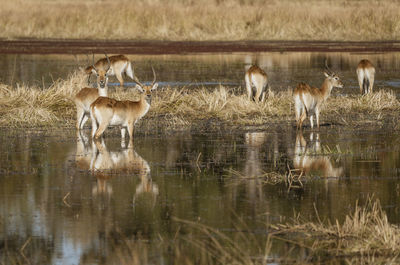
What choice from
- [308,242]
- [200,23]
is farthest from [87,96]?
[200,23]

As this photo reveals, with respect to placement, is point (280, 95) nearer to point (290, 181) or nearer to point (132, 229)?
point (290, 181)

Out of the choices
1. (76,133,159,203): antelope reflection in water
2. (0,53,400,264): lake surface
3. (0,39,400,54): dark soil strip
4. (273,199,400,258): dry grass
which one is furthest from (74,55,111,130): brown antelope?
(0,39,400,54): dark soil strip

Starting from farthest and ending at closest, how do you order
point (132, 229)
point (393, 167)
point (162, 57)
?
point (162, 57), point (393, 167), point (132, 229)

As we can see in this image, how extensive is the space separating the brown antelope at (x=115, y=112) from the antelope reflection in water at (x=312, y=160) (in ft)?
Answer: 9.55

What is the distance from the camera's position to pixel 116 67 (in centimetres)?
2639

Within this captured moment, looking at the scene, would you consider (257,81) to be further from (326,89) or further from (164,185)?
(164,185)

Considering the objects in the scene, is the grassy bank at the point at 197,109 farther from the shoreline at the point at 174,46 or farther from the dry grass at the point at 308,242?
the shoreline at the point at 174,46

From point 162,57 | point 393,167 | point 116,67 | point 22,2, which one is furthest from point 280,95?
point 22,2

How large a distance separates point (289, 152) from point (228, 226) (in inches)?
207

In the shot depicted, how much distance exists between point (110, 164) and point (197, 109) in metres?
7.18

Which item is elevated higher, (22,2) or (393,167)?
(22,2)

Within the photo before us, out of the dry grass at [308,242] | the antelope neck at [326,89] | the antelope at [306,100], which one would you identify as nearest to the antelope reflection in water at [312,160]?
the antelope at [306,100]

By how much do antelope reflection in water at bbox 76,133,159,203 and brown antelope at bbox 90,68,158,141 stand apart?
359 mm

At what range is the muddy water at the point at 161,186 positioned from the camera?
937cm
